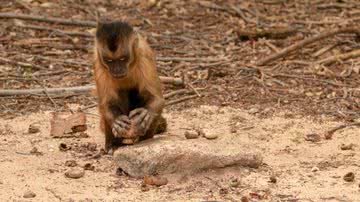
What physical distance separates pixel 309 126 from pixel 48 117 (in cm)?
231

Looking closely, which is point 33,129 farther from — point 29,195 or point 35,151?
point 29,195

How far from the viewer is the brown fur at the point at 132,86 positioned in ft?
21.7

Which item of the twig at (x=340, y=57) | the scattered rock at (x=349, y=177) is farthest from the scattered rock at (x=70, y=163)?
the twig at (x=340, y=57)

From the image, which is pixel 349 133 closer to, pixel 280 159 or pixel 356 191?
pixel 280 159

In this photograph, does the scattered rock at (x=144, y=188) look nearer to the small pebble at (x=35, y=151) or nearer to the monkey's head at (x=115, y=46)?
the monkey's head at (x=115, y=46)

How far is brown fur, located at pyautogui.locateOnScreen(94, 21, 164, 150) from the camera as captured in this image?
6613 millimetres

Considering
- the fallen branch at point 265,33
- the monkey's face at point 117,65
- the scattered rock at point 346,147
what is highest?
the monkey's face at point 117,65

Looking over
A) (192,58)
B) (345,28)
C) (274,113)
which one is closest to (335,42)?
(345,28)

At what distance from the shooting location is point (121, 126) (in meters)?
6.50

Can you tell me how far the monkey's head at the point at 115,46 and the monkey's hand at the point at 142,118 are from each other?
1.03 feet

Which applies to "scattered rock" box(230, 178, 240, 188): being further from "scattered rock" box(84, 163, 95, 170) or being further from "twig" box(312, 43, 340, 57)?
"twig" box(312, 43, 340, 57)

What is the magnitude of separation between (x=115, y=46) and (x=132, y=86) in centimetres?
49

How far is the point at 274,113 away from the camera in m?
8.09

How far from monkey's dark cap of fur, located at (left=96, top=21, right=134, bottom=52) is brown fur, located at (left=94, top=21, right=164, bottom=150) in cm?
14
